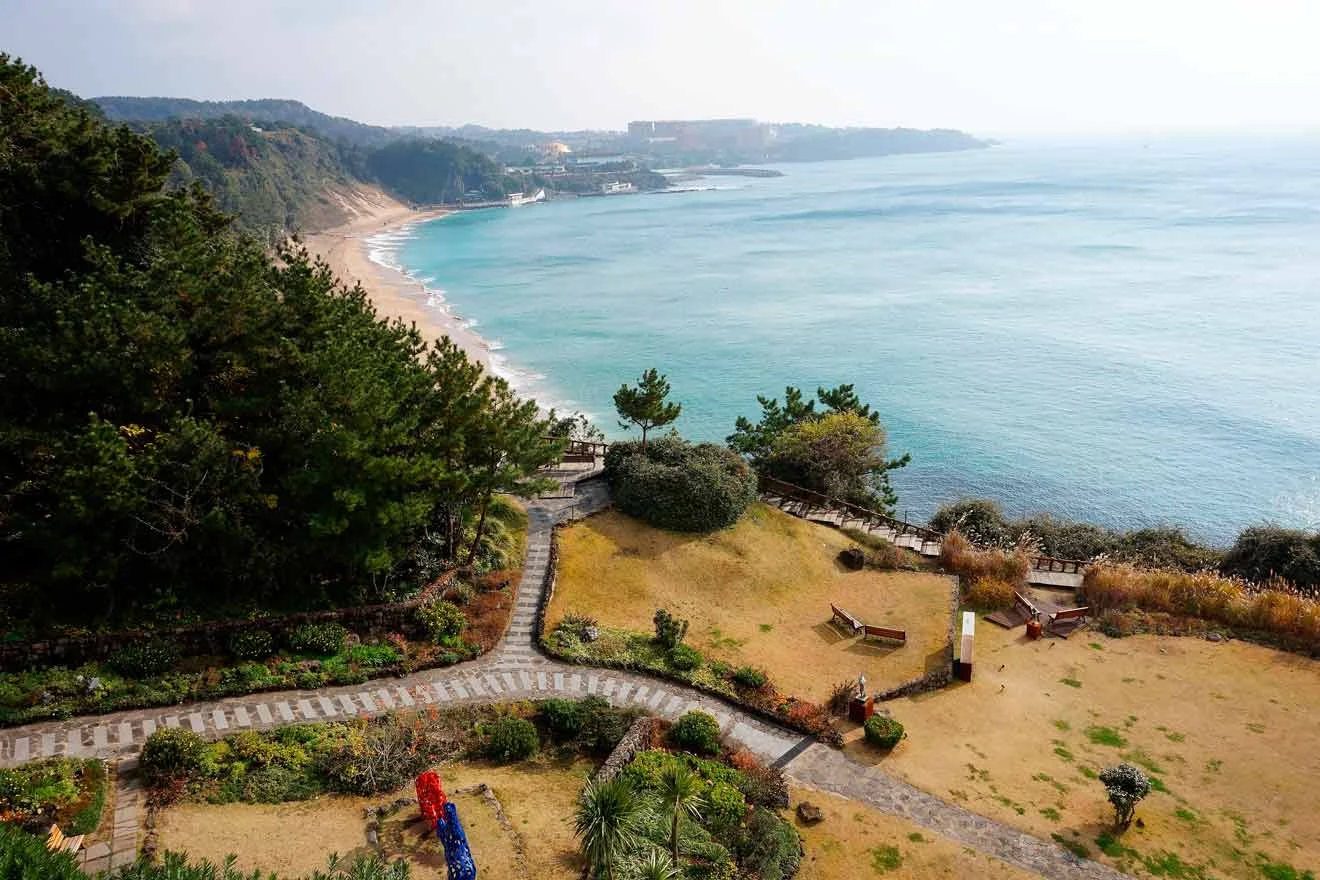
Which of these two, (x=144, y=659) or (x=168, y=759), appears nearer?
(x=168, y=759)

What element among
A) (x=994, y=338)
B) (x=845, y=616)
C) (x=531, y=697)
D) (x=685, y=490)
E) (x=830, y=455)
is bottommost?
(x=994, y=338)

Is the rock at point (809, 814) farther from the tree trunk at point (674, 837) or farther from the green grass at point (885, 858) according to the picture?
the tree trunk at point (674, 837)

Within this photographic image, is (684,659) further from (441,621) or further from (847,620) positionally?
(441,621)

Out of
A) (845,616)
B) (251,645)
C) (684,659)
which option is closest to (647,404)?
(845,616)

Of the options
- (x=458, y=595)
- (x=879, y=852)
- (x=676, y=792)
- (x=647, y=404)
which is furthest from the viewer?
(x=647, y=404)

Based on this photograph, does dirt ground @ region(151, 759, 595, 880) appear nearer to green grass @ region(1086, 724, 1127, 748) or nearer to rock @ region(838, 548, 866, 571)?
green grass @ region(1086, 724, 1127, 748)
